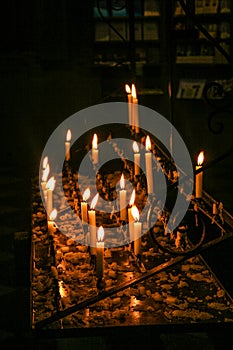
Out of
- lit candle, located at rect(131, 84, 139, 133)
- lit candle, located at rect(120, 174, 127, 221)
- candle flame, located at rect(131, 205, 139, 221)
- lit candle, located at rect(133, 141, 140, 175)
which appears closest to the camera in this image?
candle flame, located at rect(131, 205, 139, 221)

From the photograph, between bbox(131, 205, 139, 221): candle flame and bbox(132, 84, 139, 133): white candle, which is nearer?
bbox(131, 205, 139, 221): candle flame

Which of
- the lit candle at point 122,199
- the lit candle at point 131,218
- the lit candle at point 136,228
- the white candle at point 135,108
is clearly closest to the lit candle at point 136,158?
the white candle at point 135,108

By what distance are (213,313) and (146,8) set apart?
7114 mm

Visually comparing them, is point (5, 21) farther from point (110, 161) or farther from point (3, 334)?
point (3, 334)

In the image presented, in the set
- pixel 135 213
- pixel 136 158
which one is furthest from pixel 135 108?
pixel 135 213

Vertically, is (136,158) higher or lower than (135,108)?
lower

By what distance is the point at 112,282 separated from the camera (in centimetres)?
223

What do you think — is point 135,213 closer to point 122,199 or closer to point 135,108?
point 122,199

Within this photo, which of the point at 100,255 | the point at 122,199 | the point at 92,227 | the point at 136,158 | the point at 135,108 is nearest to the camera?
the point at 100,255

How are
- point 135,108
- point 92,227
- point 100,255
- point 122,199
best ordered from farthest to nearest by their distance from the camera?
point 135,108 < point 122,199 < point 92,227 < point 100,255

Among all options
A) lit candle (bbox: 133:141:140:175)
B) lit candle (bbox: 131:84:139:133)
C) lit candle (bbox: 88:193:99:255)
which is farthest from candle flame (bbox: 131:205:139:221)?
lit candle (bbox: 131:84:139:133)

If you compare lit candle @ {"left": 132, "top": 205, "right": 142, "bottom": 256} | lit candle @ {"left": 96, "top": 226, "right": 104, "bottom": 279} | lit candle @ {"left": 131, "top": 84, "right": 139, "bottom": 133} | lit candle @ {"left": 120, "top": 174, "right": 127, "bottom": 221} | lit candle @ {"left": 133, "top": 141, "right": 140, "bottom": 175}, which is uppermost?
lit candle @ {"left": 131, "top": 84, "right": 139, "bottom": 133}

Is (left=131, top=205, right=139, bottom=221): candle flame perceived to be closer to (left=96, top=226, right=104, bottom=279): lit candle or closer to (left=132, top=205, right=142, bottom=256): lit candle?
(left=132, top=205, right=142, bottom=256): lit candle

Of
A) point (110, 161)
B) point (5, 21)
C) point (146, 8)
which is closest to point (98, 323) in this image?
point (110, 161)
